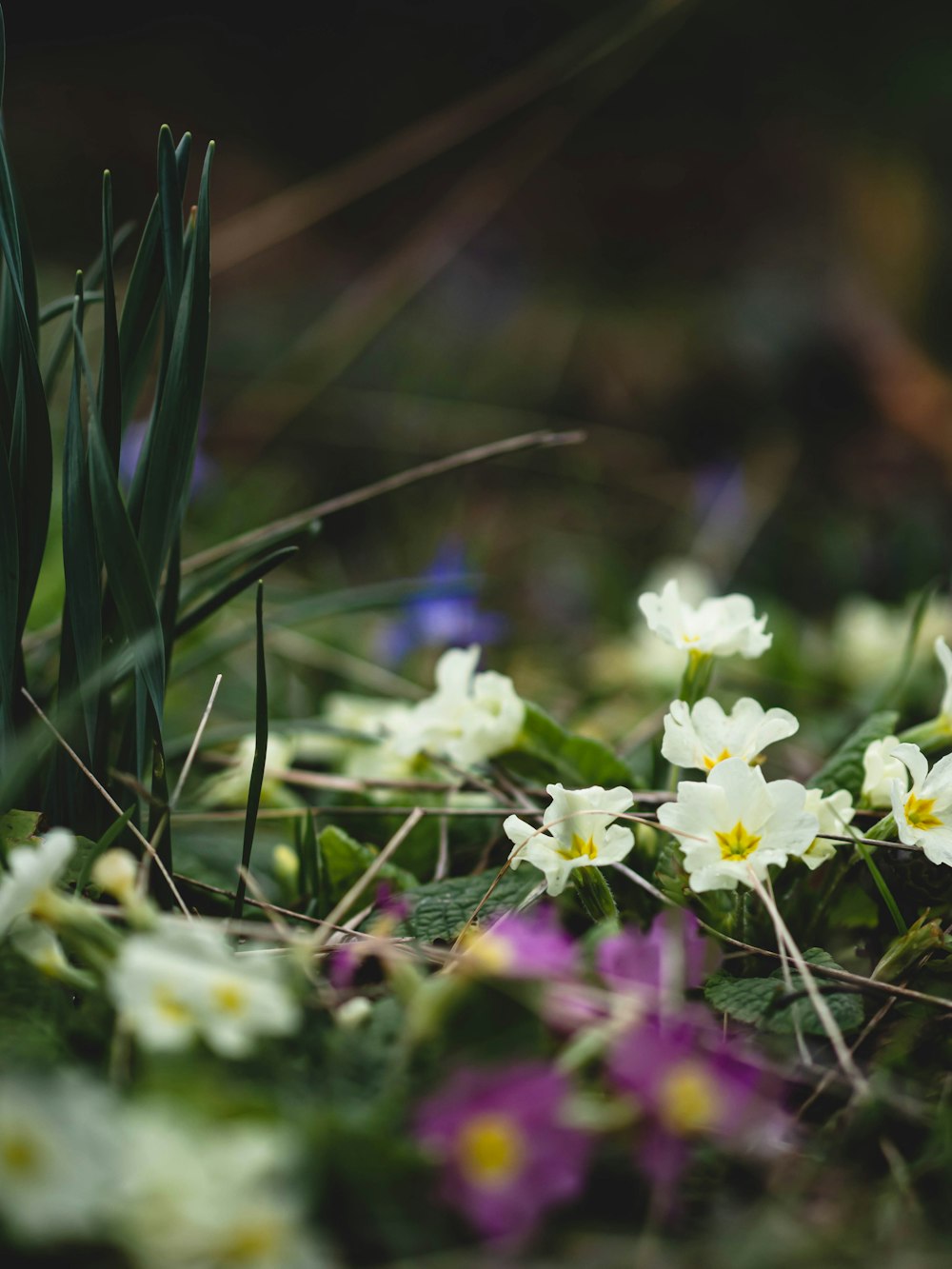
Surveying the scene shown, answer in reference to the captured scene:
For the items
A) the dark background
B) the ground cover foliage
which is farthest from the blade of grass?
the dark background

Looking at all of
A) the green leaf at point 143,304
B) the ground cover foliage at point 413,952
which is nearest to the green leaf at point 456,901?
the ground cover foliage at point 413,952

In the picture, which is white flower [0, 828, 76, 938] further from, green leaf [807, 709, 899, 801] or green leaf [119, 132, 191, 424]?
green leaf [807, 709, 899, 801]

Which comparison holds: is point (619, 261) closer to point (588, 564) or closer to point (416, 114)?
point (416, 114)

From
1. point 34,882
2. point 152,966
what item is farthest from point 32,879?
point 152,966

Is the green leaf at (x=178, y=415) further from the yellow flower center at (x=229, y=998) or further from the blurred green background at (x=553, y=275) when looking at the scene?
the blurred green background at (x=553, y=275)

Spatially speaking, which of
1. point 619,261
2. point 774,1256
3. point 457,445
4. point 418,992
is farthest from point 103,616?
point 619,261

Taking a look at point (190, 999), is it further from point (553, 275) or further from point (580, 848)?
point (553, 275)
